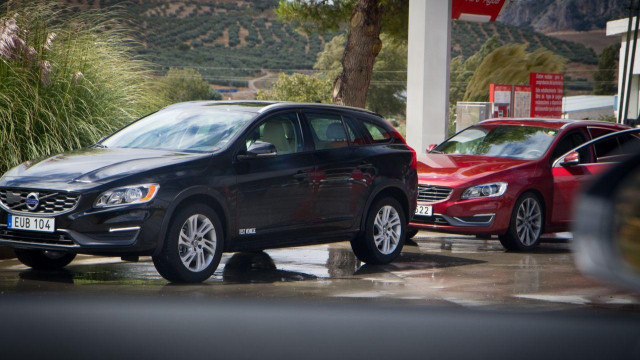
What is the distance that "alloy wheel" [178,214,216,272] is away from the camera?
761 cm

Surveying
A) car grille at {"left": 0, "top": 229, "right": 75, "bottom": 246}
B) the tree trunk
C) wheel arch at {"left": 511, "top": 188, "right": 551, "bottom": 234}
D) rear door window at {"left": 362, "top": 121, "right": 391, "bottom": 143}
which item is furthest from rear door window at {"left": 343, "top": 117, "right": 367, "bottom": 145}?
the tree trunk

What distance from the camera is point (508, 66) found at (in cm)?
6141

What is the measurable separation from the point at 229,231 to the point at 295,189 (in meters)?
0.92

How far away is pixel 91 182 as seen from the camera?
24.1 feet

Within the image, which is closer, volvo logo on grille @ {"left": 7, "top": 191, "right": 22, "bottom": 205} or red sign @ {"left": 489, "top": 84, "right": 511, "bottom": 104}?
volvo logo on grille @ {"left": 7, "top": 191, "right": 22, "bottom": 205}

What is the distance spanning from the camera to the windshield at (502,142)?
11688 millimetres

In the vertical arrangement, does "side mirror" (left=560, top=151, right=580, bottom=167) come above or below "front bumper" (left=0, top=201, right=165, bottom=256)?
above

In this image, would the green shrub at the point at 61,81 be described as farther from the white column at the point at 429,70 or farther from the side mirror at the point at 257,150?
the white column at the point at 429,70

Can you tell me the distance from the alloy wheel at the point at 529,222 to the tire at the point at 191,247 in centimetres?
460

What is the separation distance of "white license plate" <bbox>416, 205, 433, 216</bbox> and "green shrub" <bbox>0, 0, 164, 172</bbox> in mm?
4529

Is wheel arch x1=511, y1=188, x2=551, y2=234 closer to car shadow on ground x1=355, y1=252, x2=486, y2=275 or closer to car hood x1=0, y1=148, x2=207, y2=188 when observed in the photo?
car shadow on ground x1=355, y1=252, x2=486, y2=275

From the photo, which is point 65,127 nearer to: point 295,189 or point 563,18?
point 295,189

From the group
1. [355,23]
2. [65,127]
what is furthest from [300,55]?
[65,127]

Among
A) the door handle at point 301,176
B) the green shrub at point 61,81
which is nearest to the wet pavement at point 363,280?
the door handle at point 301,176
